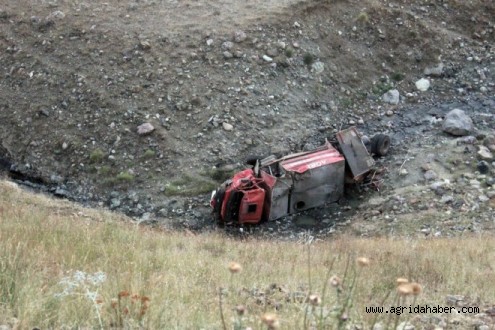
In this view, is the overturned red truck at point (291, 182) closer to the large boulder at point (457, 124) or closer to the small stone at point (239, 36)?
the large boulder at point (457, 124)

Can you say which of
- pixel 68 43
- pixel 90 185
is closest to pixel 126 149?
pixel 90 185

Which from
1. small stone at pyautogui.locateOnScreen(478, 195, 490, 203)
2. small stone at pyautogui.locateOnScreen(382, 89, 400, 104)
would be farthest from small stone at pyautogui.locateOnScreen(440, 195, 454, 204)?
small stone at pyautogui.locateOnScreen(382, 89, 400, 104)

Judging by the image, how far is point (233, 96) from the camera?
13500mm

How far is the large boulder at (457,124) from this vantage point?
1264cm

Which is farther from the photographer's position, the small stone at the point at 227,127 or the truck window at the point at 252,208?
the small stone at the point at 227,127

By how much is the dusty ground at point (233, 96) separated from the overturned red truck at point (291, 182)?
356 millimetres

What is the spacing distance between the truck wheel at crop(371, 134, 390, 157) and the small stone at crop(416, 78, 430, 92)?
267 cm

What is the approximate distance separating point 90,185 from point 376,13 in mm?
8056

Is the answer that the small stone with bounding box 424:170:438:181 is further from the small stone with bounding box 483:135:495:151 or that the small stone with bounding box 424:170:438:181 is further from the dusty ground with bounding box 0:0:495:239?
the small stone with bounding box 483:135:495:151

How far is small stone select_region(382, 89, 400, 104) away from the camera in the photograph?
46.6 feet

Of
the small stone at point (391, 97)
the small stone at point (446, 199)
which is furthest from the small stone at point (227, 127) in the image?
the small stone at point (446, 199)

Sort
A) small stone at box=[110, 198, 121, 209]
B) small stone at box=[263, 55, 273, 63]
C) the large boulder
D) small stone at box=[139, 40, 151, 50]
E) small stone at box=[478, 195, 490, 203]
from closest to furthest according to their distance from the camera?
small stone at box=[478, 195, 490, 203] < small stone at box=[110, 198, 121, 209] < the large boulder < small stone at box=[263, 55, 273, 63] < small stone at box=[139, 40, 151, 50]

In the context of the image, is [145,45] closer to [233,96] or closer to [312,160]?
[233,96]

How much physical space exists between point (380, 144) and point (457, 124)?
168 centimetres
